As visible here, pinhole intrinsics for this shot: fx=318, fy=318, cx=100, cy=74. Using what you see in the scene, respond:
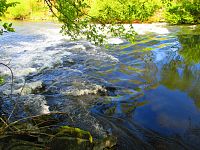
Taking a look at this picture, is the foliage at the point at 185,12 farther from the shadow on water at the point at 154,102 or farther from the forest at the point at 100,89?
the shadow on water at the point at 154,102

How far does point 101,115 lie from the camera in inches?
329

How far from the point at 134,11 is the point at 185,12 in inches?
931

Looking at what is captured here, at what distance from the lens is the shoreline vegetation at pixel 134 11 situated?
754 cm

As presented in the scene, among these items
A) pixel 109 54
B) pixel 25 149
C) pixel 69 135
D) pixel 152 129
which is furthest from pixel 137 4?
pixel 109 54

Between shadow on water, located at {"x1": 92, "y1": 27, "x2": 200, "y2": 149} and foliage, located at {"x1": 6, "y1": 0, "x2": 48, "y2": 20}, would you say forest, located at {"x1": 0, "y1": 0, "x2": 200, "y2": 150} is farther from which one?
foliage, located at {"x1": 6, "y1": 0, "x2": 48, "y2": 20}

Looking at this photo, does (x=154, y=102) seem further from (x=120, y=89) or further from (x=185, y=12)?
(x=185, y=12)

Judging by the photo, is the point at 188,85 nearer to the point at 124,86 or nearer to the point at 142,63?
the point at 124,86

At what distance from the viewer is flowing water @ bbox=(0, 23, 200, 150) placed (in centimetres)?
746

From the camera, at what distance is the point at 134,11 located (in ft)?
24.3

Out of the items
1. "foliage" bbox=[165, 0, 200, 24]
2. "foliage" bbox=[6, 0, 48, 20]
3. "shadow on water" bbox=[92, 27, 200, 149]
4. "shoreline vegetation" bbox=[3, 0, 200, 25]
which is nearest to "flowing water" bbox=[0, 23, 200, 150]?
"shadow on water" bbox=[92, 27, 200, 149]

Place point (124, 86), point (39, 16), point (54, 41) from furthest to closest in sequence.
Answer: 1. point (39, 16)
2. point (54, 41)
3. point (124, 86)

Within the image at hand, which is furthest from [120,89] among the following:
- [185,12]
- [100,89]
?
[185,12]

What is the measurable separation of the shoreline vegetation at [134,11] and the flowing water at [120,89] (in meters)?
2.22

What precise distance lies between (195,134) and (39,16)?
132 feet
